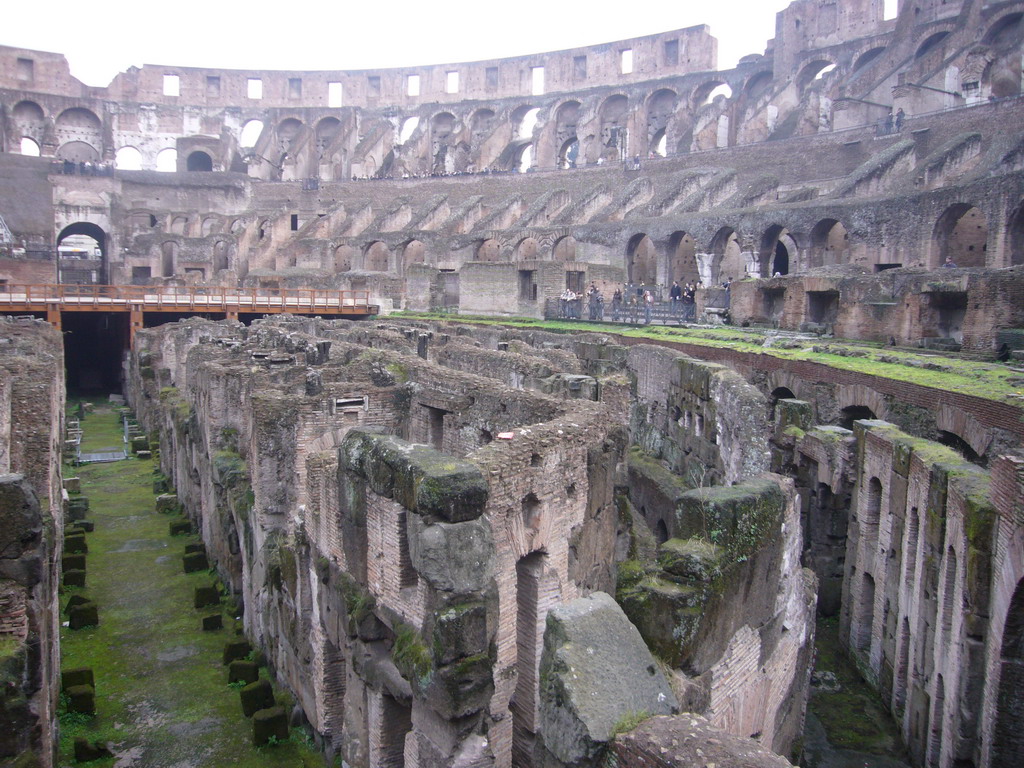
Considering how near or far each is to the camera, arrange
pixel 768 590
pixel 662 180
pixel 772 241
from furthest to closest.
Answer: pixel 662 180, pixel 772 241, pixel 768 590

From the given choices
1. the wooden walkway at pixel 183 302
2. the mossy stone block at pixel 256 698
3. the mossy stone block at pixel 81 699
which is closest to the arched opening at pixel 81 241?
the wooden walkway at pixel 183 302

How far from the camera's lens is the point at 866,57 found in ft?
142

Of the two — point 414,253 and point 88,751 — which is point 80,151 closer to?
point 414,253

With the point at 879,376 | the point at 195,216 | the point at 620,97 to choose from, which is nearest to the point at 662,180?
the point at 620,97

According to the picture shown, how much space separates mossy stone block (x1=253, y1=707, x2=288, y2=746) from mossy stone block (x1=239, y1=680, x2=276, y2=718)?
38 cm

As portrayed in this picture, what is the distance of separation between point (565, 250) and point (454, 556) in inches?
1395

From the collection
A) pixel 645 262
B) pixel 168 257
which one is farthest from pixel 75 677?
pixel 168 257

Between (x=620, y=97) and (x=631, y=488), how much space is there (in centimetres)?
4778

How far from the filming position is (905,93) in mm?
36438

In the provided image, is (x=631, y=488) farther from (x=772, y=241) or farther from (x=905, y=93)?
(x=905, y=93)

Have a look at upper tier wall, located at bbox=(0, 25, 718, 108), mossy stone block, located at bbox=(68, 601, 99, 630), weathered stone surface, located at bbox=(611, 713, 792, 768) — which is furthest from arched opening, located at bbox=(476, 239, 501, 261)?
weathered stone surface, located at bbox=(611, 713, 792, 768)

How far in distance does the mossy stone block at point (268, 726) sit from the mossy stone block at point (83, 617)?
395cm

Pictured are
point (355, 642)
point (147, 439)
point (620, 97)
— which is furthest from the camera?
point (620, 97)

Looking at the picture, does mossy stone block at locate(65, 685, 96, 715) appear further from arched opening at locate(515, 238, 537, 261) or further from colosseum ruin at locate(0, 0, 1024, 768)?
arched opening at locate(515, 238, 537, 261)
